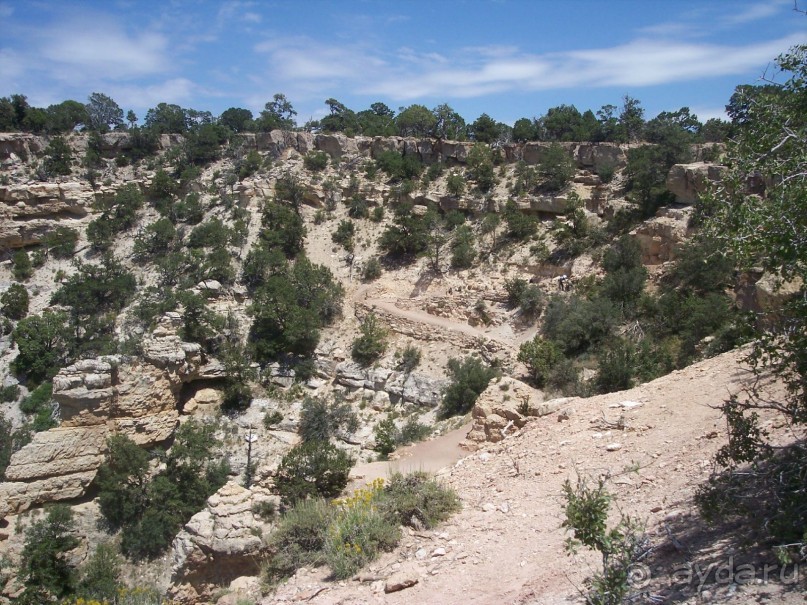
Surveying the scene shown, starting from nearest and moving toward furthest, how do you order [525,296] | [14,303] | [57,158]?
[525,296], [14,303], [57,158]

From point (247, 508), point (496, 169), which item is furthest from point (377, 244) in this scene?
point (247, 508)

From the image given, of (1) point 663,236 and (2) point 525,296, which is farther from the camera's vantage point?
(2) point 525,296

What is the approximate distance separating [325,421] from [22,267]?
930 inches

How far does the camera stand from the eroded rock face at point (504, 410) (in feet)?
39.1

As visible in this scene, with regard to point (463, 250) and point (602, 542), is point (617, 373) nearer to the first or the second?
point (602, 542)

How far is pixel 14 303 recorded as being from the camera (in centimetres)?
2977

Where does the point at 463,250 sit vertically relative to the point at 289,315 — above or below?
above

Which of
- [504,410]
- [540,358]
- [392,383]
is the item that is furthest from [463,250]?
[504,410]

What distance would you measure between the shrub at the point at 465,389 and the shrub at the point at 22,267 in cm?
2702

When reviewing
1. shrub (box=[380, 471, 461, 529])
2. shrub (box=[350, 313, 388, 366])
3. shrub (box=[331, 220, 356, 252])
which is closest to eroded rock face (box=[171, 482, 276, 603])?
shrub (box=[380, 471, 461, 529])

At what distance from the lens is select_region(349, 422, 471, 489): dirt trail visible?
41.7ft

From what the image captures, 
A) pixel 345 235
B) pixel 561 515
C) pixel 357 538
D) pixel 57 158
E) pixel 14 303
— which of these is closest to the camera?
pixel 561 515

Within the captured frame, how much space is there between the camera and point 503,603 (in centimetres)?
564

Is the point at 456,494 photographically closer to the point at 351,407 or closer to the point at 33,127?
the point at 351,407
